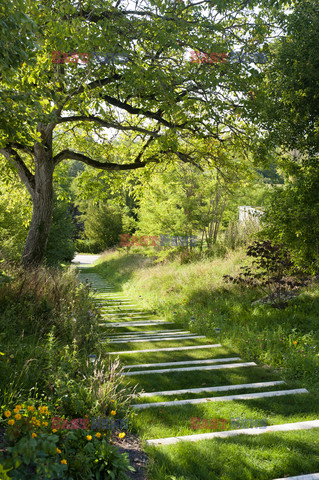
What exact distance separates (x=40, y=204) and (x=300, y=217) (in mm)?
5732

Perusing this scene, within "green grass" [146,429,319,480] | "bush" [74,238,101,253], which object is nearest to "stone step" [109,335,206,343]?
"green grass" [146,429,319,480]

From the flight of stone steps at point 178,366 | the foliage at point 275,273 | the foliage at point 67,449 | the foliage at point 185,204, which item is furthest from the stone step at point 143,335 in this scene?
the foliage at point 185,204

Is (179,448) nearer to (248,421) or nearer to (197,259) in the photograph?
(248,421)

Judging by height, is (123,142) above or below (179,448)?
above

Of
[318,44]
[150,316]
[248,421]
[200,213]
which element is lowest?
[150,316]

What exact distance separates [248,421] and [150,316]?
581cm

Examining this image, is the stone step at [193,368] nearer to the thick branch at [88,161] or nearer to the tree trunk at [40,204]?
the tree trunk at [40,204]

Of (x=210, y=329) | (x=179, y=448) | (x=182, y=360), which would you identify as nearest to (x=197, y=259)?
(x=210, y=329)

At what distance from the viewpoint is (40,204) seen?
8.57 metres

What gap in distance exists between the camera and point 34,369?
3.28m

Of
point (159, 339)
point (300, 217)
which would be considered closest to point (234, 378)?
point (159, 339)

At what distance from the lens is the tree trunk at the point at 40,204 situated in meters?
8.43

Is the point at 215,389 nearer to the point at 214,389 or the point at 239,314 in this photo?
the point at 214,389

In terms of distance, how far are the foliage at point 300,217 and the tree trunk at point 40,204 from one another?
4983 millimetres
